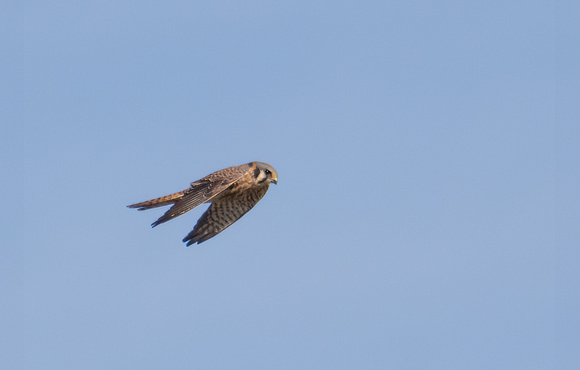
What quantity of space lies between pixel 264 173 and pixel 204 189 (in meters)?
1.12

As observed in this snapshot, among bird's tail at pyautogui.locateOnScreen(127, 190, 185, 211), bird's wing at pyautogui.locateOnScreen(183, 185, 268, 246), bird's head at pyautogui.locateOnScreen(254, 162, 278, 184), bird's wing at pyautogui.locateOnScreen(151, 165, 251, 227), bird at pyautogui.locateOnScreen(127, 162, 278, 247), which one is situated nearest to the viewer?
bird's wing at pyautogui.locateOnScreen(151, 165, 251, 227)

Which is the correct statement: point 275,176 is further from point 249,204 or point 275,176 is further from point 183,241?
point 183,241

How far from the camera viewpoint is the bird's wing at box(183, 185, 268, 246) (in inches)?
587

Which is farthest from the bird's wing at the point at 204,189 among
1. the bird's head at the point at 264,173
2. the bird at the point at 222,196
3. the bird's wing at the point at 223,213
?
the bird's wing at the point at 223,213

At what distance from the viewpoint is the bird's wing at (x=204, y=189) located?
13258 millimetres

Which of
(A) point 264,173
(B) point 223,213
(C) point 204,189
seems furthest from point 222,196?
(C) point 204,189

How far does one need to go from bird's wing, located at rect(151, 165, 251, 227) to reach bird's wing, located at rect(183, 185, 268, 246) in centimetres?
51

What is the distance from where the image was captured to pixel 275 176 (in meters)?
14.7

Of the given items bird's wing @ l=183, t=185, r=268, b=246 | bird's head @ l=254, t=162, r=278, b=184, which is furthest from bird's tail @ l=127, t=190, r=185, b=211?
bird's head @ l=254, t=162, r=278, b=184

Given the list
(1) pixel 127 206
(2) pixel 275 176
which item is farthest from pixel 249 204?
(1) pixel 127 206

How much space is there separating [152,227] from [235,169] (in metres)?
2.16

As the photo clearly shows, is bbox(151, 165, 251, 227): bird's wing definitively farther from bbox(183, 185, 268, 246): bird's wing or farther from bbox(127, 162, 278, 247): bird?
bbox(183, 185, 268, 246): bird's wing

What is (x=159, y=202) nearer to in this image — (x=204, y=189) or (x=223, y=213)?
(x=204, y=189)

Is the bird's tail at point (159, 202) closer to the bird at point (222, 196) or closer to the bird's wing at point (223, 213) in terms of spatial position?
the bird at point (222, 196)
